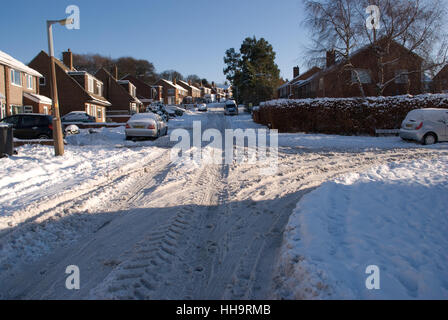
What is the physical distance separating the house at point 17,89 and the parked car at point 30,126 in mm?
9627

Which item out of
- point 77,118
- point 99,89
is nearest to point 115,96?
point 99,89

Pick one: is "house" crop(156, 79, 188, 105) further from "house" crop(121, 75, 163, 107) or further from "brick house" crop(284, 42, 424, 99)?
"brick house" crop(284, 42, 424, 99)

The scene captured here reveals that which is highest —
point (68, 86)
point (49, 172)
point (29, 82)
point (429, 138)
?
point (68, 86)

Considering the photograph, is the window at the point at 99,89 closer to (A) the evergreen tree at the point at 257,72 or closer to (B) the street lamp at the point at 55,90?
(A) the evergreen tree at the point at 257,72

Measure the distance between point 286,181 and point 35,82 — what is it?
30.4 m

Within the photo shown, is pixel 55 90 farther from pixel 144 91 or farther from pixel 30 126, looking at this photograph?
pixel 144 91

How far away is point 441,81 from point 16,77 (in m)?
34.6

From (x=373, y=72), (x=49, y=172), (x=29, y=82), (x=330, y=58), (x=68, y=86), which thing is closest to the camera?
(x=49, y=172)

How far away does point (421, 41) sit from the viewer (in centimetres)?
2498

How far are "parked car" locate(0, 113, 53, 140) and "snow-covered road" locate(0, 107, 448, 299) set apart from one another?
1019cm

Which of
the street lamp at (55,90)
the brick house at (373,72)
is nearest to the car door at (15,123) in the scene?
the street lamp at (55,90)

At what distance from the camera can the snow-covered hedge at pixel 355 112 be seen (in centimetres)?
2069

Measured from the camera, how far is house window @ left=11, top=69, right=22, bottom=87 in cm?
2592

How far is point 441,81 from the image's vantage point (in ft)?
85.5
